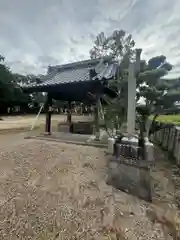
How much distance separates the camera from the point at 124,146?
119 inches

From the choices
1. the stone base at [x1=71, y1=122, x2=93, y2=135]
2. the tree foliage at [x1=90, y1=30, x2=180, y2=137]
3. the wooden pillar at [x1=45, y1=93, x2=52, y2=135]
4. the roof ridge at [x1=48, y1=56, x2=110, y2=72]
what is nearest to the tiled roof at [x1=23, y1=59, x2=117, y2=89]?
A: the roof ridge at [x1=48, y1=56, x2=110, y2=72]

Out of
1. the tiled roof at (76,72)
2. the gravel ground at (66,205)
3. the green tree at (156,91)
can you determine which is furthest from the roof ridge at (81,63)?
the gravel ground at (66,205)

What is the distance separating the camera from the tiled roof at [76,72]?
560 centimetres

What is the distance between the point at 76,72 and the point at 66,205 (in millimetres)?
5245

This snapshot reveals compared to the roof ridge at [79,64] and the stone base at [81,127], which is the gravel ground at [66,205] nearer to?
the roof ridge at [79,64]

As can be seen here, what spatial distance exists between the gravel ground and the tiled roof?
9.46 ft

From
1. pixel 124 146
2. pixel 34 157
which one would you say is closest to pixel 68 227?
pixel 124 146

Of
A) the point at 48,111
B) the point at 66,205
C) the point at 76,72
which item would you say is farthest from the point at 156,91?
the point at 48,111

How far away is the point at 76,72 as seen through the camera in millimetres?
6820

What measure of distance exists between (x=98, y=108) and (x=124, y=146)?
8.50 feet

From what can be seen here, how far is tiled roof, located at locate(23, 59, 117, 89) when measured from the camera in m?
5.60

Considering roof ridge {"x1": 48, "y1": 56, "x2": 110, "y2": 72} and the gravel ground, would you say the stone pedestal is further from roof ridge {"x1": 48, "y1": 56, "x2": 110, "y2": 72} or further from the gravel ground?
roof ridge {"x1": 48, "y1": 56, "x2": 110, "y2": 72}

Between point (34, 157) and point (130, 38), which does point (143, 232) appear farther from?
point (130, 38)

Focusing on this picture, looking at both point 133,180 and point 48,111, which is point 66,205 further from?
point 48,111
